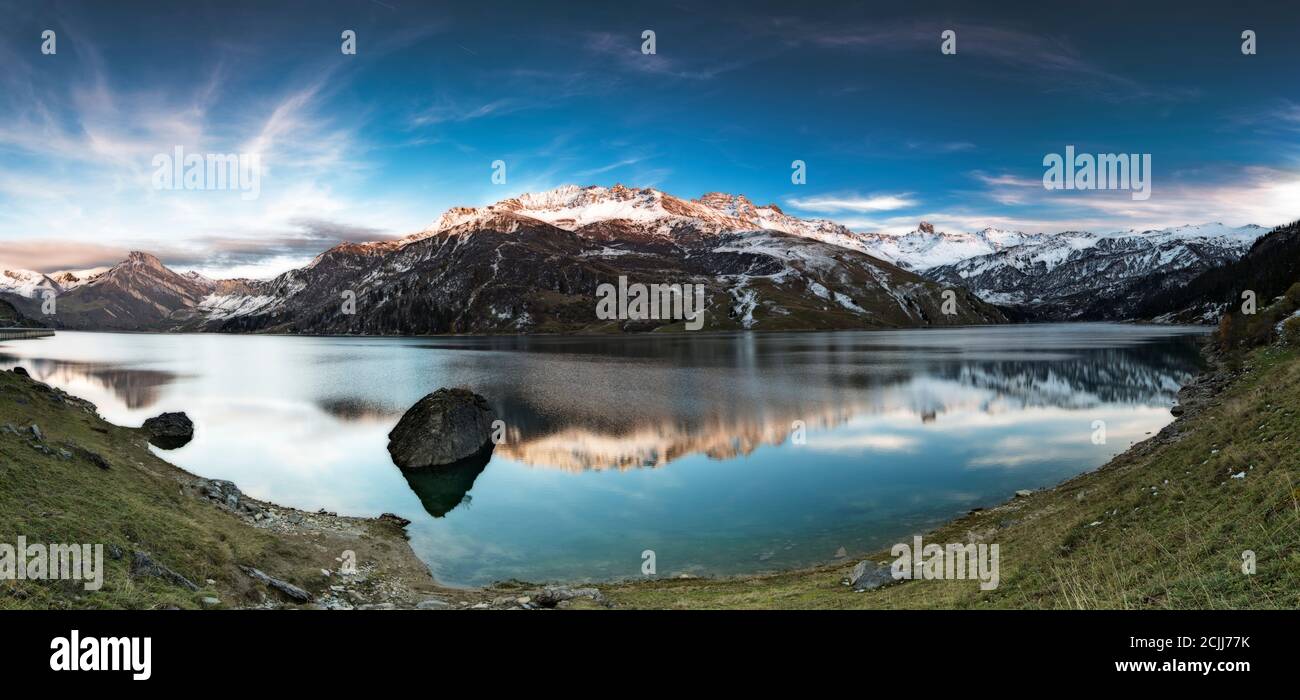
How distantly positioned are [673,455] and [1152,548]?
111 feet

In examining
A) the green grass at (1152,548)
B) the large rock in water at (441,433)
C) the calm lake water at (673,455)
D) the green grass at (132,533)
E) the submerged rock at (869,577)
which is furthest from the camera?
the large rock in water at (441,433)

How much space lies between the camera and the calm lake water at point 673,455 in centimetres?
2923

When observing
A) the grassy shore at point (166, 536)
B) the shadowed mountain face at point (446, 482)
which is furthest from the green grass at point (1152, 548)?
the shadowed mountain face at point (446, 482)

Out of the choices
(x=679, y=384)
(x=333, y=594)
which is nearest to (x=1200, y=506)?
(x=333, y=594)

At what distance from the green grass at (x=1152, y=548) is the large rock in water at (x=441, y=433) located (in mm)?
26208

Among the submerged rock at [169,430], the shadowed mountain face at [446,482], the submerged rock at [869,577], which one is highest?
the submerged rock at [169,430]

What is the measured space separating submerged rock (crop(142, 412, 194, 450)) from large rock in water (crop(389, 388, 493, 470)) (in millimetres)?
18651

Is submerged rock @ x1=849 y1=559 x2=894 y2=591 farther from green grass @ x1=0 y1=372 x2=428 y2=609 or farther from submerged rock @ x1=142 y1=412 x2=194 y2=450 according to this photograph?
submerged rock @ x1=142 y1=412 x2=194 y2=450

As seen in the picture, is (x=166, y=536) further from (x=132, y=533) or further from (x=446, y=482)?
(x=446, y=482)

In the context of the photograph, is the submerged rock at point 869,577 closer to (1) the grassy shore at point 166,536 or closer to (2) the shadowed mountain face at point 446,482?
(1) the grassy shore at point 166,536

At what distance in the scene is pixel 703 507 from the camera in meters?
33.4

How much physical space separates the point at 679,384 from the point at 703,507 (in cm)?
5301
